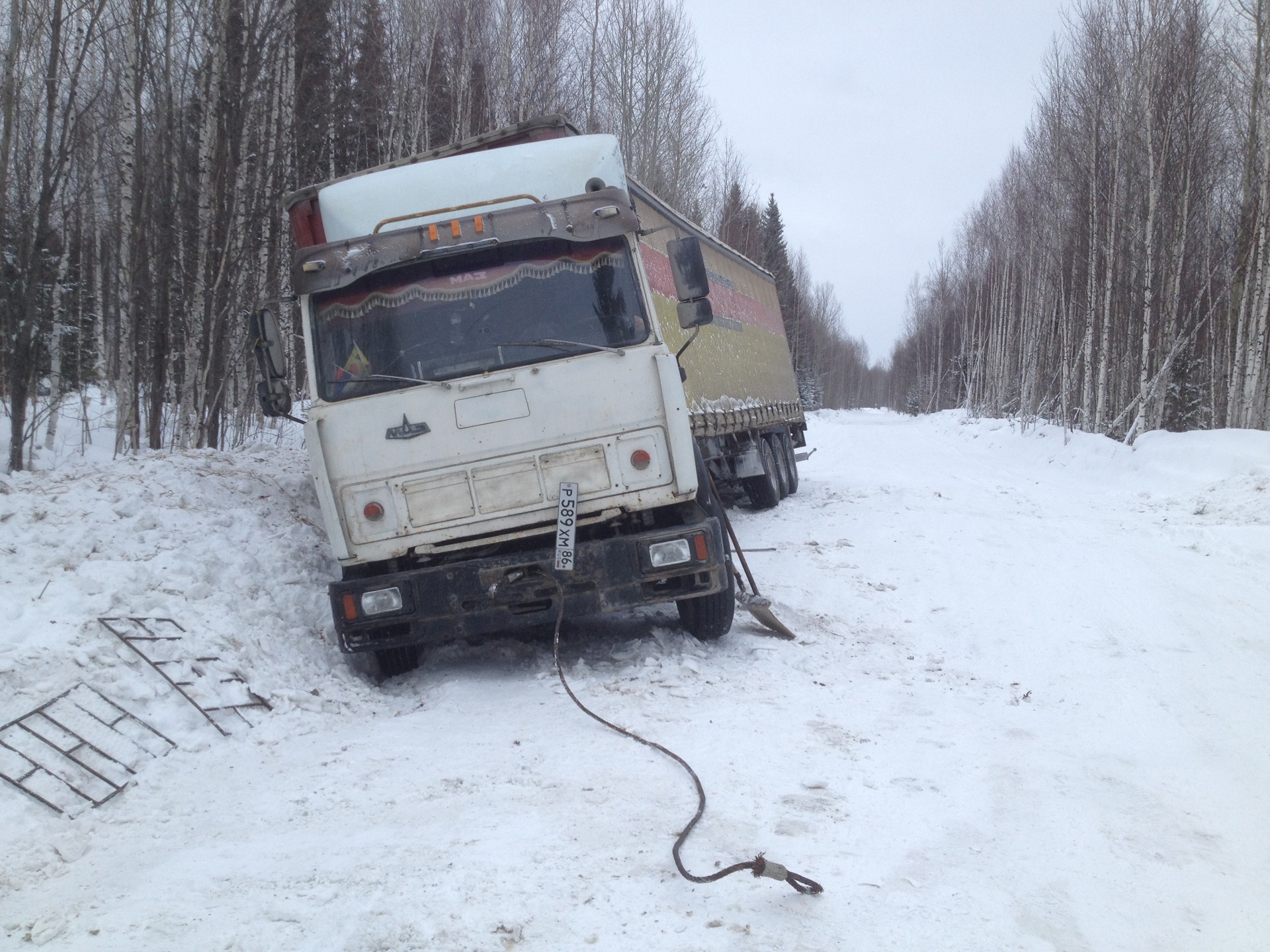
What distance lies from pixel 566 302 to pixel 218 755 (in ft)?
10.2

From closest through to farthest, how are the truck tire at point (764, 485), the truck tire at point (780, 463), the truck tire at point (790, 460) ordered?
the truck tire at point (764, 485), the truck tire at point (780, 463), the truck tire at point (790, 460)

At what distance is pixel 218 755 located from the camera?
4.32 metres

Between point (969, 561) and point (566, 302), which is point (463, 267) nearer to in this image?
point (566, 302)

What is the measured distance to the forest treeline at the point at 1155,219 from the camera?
17.6 m

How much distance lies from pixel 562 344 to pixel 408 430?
3.43 feet

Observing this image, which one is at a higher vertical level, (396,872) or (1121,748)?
(396,872)

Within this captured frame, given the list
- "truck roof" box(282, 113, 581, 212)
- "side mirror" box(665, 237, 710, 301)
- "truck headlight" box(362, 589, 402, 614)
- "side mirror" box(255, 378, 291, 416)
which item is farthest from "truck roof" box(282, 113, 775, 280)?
"truck headlight" box(362, 589, 402, 614)

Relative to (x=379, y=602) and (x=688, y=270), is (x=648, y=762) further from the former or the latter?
(x=688, y=270)

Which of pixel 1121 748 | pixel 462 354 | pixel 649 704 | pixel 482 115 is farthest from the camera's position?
pixel 482 115

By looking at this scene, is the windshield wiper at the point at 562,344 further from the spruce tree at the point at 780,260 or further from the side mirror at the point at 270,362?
the spruce tree at the point at 780,260

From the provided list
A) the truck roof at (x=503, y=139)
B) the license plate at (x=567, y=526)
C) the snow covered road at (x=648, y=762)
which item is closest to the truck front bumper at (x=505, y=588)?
the license plate at (x=567, y=526)

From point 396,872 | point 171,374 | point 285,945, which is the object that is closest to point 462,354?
point 396,872

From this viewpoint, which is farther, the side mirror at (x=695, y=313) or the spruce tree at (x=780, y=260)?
the spruce tree at (x=780, y=260)

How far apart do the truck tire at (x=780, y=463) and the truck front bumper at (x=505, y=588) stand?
24.0 feet
